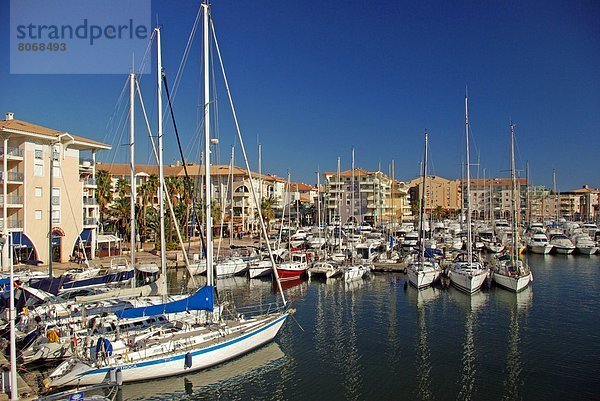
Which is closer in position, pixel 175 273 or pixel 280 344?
pixel 280 344

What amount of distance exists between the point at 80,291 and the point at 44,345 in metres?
8.49

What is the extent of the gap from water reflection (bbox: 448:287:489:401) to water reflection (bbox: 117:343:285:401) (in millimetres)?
8460

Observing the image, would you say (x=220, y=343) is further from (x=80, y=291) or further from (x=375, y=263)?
(x=375, y=263)

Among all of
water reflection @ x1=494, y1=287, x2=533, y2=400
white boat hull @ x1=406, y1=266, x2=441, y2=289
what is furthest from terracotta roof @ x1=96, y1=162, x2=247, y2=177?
water reflection @ x1=494, y1=287, x2=533, y2=400

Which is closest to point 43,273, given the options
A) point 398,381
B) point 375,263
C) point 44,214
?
point 44,214

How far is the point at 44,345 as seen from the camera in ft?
72.0

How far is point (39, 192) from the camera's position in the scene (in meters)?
44.8

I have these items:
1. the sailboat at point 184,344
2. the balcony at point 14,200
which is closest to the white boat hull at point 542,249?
the sailboat at point 184,344

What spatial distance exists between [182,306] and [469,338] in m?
16.3

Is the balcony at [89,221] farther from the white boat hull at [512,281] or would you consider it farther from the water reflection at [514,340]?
the white boat hull at [512,281]

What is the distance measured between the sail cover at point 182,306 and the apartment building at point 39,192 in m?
18.4

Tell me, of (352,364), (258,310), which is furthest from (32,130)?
(352,364)

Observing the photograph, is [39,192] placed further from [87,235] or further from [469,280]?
[469,280]

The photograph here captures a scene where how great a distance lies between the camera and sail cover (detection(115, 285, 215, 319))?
2308 centimetres
